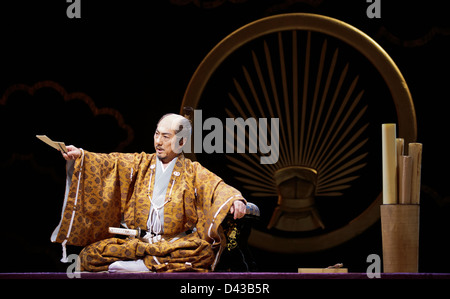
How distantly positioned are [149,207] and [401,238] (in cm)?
147

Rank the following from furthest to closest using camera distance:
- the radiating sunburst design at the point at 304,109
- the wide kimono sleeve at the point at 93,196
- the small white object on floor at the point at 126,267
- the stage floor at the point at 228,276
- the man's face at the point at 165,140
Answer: the radiating sunburst design at the point at 304,109, the man's face at the point at 165,140, the wide kimono sleeve at the point at 93,196, the small white object on floor at the point at 126,267, the stage floor at the point at 228,276

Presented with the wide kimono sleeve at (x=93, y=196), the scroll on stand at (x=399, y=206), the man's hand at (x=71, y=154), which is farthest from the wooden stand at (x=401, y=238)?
the man's hand at (x=71, y=154)

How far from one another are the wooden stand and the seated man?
33.4 inches

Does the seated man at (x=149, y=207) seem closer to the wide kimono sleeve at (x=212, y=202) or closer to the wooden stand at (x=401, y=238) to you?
the wide kimono sleeve at (x=212, y=202)

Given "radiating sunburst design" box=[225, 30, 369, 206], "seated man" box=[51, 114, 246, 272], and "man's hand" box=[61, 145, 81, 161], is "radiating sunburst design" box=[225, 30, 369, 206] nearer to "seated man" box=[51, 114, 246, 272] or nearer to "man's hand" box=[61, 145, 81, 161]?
"seated man" box=[51, 114, 246, 272]

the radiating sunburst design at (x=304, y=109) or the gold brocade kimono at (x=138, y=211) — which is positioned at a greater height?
the radiating sunburst design at (x=304, y=109)

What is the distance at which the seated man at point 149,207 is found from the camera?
414 cm

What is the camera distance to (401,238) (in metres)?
4.18

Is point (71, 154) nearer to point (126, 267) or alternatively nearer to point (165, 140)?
point (165, 140)

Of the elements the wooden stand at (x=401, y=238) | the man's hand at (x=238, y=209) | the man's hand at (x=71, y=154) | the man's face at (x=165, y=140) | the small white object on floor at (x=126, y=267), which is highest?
the man's face at (x=165, y=140)

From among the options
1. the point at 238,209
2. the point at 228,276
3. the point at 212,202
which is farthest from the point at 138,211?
the point at 228,276

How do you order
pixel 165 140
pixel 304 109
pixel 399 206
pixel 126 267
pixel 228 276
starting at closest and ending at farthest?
pixel 228 276 < pixel 126 267 < pixel 399 206 < pixel 165 140 < pixel 304 109
